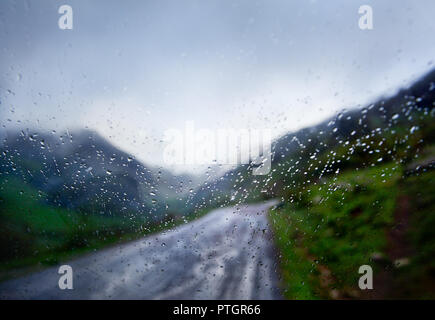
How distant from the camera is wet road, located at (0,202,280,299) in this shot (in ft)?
10.6

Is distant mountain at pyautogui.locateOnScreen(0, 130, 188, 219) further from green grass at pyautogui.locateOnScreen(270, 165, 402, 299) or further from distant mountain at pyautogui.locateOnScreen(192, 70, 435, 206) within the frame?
green grass at pyautogui.locateOnScreen(270, 165, 402, 299)

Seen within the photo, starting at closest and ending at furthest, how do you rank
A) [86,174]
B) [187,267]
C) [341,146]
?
1. [341,146]
2. [86,174]
3. [187,267]

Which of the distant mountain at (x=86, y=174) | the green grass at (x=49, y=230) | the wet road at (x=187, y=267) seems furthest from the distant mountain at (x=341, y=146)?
the green grass at (x=49, y=230)

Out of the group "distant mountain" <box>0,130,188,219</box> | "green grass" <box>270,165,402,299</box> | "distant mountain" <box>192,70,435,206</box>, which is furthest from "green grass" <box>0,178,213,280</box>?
"green grass" <box>270,165,402,299</box>

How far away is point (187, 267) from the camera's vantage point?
3.54m

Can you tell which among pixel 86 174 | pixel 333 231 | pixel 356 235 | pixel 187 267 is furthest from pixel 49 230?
pixel 356 235

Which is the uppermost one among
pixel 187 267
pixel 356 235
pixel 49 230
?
pixel 49 230

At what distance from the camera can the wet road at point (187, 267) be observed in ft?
10.6

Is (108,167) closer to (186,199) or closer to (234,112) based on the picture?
(186,199)

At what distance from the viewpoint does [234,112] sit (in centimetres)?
284

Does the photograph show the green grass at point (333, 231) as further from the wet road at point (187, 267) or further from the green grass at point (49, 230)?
the green grass at point (49, 230)

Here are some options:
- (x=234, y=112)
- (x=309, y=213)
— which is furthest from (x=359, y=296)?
(x=234, y=112)

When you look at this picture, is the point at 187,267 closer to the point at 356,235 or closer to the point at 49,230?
the point at 49,230
